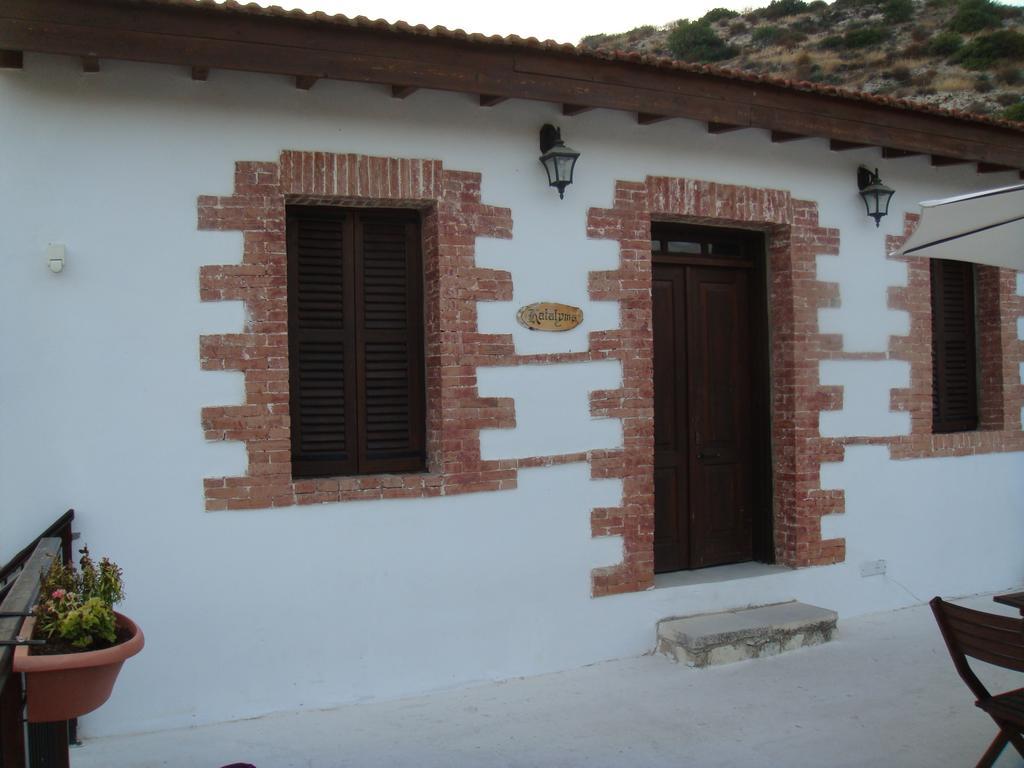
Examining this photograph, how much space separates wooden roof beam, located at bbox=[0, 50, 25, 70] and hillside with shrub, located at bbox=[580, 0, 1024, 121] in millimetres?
20565

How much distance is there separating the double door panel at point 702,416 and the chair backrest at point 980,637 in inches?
108

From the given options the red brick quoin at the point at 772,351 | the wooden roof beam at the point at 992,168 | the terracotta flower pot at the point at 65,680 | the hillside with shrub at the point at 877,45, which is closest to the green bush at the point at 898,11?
the hillside with shrub at the point at 877,45

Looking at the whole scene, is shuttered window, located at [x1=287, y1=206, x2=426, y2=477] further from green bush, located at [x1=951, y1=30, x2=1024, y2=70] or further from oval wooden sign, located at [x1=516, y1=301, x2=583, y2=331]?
green bush, located at [x1=951, y1=30, x2=1024, y2=70]

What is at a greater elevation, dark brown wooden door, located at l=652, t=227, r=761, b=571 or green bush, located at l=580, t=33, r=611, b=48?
green bush, located at l=580, t=33, r=611, b=48

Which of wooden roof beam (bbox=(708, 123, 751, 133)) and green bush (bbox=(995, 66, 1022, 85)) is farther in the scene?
green bush (bbox=(995, 66, 1022, 85))

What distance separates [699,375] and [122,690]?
14.1 ft

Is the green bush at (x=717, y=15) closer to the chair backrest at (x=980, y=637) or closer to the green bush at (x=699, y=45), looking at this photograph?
the green bush at (x=699, y=45)

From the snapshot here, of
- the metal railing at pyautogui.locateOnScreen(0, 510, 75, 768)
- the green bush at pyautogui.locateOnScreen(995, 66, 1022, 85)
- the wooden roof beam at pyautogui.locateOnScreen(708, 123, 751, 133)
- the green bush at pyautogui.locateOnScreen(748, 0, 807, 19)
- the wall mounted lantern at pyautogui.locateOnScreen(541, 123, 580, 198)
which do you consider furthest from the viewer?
the green bush at pyautogui.locateOnScreen(748, 0, 807, 19)

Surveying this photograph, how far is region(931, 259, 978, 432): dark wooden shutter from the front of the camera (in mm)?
7734

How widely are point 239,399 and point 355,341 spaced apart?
2.65ft

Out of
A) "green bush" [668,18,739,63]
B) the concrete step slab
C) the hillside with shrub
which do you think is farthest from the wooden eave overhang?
"green bush" [668,18,739,63]

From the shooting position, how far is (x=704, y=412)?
6746mm

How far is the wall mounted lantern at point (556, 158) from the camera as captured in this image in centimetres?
553

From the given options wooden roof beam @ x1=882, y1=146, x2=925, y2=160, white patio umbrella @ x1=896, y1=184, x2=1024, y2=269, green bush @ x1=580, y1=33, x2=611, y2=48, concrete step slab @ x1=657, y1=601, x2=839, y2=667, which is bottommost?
concrete step slab @ x1=657, y1=601, x2=839, y2=667
